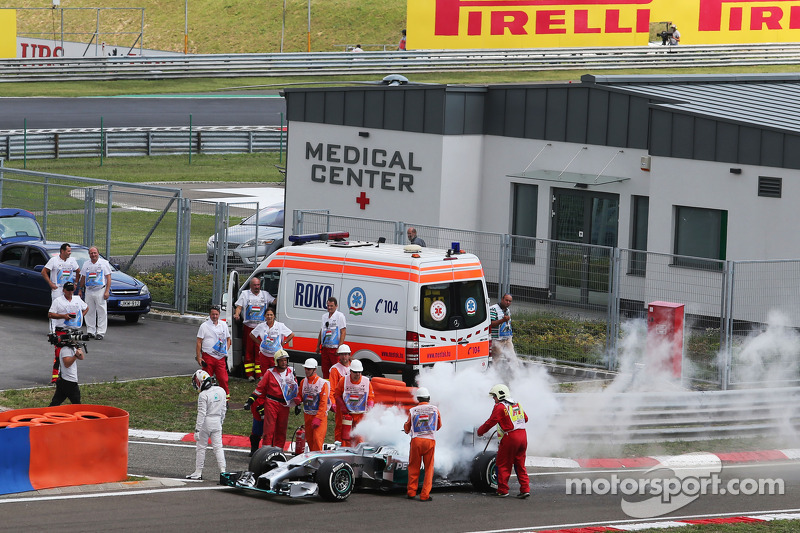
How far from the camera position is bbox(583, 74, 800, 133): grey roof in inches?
935

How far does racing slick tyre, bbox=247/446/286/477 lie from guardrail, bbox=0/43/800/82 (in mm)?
39060

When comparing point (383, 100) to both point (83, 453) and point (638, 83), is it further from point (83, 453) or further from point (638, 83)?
point (83, 453)

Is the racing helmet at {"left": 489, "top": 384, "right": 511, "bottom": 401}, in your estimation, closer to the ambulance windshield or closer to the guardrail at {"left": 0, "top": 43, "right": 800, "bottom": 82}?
the ambulance windshield

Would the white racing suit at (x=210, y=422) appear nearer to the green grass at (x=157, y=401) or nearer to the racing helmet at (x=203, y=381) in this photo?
the racing helmet at (x=203, y=381)

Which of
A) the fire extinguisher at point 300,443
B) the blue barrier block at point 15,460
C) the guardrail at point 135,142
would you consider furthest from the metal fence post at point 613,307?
the guardrail at point 135,142

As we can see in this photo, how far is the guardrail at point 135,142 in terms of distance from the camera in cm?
4419

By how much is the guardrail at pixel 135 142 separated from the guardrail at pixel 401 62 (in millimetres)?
4650

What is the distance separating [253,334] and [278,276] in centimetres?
133

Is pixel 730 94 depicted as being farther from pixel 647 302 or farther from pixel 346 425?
pixel 346 425

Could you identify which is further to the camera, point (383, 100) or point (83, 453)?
point (383, 100)

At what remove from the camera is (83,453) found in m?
13.3

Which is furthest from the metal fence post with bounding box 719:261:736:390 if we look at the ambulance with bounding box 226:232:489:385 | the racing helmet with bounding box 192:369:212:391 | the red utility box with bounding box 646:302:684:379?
the racing helmet with bounding box 192:369:212:391

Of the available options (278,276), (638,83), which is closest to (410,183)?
(638,83)

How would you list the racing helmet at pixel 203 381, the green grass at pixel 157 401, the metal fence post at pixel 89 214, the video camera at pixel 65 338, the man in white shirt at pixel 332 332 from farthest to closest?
the metal fence post at pixel 89 214 → the man in white shirt at pixel 332 332 → the green grass at pixel 157 401 → the video camera at pixel 65 338 → the racing helmet at pixel 203 381
